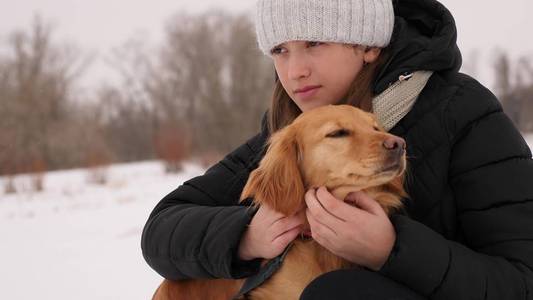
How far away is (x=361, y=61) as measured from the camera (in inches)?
88.4

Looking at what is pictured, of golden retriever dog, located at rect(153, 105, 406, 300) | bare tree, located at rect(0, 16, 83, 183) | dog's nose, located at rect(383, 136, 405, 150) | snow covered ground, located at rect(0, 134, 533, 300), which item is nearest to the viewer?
dog's nose, located at rect(383, 136, 405, 150)

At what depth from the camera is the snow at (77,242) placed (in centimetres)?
446

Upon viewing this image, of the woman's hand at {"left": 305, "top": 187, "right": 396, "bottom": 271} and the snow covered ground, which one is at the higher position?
the woman's hand at {"left": 305, "top": 187, "right": 396, "bottom": 271}

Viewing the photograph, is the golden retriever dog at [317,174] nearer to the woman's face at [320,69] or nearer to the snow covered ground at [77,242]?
the woman's face at [320,69]

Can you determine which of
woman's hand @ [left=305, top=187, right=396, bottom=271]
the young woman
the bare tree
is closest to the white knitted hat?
the young woman

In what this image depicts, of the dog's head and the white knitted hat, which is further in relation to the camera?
the white knitted hat

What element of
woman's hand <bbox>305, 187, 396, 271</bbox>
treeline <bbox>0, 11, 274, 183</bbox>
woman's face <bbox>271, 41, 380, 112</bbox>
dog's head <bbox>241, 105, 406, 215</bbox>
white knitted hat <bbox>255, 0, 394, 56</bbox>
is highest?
white knitted hat <bbox>255, 0, 394, 56</bbox>

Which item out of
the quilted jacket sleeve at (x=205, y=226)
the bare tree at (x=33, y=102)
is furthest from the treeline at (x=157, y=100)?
the quilted jacket sleeve at (x=205, y=226)

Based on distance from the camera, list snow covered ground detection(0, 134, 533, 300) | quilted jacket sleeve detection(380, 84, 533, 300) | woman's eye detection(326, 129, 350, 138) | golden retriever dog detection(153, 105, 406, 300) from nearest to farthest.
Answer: quilted jacket sleeve detection(380, 84, 533, 300), golden retriever dog detection(153, 105, 406, 300), woman's eye detection(326, 129, 350, 138), snow covered ground detection(0, 134, 533, 300)

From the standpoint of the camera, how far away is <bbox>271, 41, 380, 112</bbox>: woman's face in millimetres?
2172

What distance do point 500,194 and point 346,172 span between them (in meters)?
0.53

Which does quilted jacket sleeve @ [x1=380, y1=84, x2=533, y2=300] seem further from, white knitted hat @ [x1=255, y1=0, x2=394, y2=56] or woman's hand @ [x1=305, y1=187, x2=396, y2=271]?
white knitted hat @ [x1=255, y1=0, x2=394, y2=56]

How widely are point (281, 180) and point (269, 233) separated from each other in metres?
0.21

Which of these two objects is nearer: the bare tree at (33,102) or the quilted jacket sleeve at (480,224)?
the quilted jacket sleeve at (480,224)
